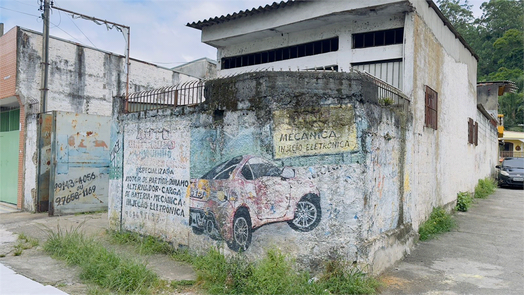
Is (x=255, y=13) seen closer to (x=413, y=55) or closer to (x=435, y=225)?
(x=413, y=55)

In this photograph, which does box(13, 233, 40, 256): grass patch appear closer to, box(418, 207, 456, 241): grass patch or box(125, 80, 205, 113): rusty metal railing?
box(125, 80, 205, 113): rusty metal railing

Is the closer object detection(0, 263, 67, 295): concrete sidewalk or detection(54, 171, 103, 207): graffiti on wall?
detection(0, 263, 67, 295): concrete sidewalk

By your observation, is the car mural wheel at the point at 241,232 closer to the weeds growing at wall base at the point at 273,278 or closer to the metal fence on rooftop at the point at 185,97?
the weeds growing at wall base at the point at 273,278

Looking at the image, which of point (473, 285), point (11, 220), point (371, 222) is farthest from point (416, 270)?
point (11, 220)

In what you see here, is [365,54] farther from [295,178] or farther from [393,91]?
[295,178]

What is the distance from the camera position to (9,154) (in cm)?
1289

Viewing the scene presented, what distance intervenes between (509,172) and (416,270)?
49.7 feet

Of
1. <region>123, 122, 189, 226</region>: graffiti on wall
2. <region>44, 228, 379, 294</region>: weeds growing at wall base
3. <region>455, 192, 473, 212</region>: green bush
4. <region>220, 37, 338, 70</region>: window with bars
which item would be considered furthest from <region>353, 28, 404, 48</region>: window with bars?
<region>455, 192, 473, 212</region>: green bush

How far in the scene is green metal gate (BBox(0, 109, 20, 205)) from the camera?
41.1 ft

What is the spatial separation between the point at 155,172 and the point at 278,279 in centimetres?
348

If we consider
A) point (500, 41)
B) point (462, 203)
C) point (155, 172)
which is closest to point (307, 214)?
point (155, 172)

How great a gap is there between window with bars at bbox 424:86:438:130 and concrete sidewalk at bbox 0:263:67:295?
7.27 m

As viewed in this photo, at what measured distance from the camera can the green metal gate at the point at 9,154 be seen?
12.5 meters

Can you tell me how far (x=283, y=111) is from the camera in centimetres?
536
